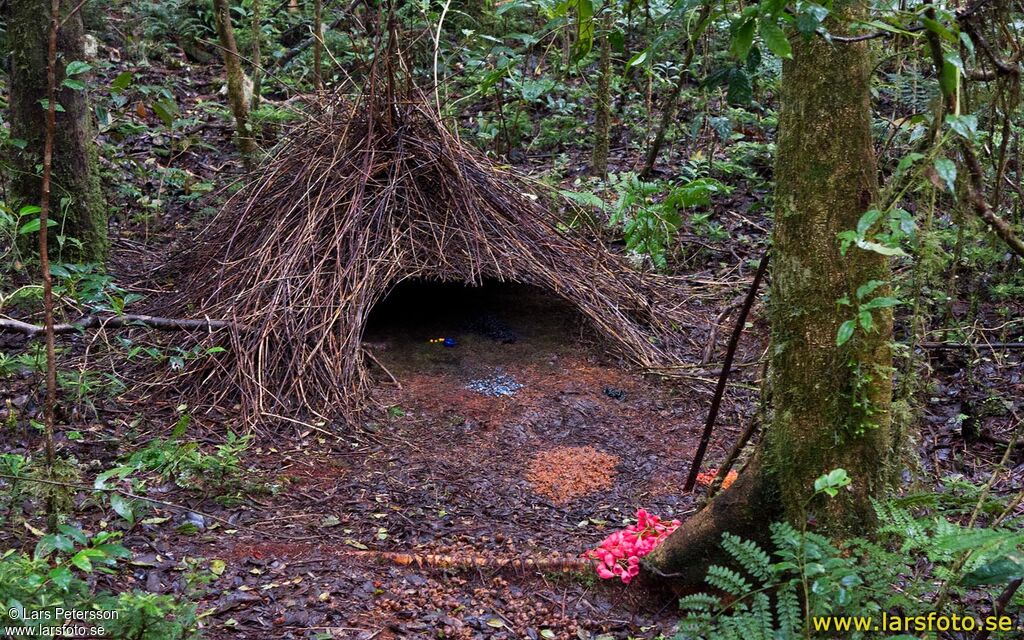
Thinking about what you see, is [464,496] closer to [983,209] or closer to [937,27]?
[983,209]

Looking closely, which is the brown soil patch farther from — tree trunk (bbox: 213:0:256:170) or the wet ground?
tree trunk (bbox: 213:0:256:170)

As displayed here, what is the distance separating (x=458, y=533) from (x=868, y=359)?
6.29 feet

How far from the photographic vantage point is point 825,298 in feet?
8.30

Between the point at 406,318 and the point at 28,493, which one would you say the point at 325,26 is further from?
the point at 28,493

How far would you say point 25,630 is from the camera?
2172 mm

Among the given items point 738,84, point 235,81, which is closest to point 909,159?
point 738,84

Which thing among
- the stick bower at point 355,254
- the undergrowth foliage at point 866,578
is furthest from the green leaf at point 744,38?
the stick bower at point 355,254

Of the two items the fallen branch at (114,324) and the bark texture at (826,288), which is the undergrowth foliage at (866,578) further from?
the fallen branch at (114,324)

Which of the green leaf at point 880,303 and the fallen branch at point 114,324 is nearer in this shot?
the green leaf at point 880,303

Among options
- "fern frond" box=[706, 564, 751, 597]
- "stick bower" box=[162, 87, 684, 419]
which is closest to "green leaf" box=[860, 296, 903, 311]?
"fern frond" box=[706, 564, 751, 597]

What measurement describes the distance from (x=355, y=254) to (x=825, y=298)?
11.0ft

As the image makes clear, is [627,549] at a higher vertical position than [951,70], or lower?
lower

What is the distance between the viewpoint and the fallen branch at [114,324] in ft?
10.0

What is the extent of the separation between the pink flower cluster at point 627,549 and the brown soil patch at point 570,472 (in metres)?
0.70
